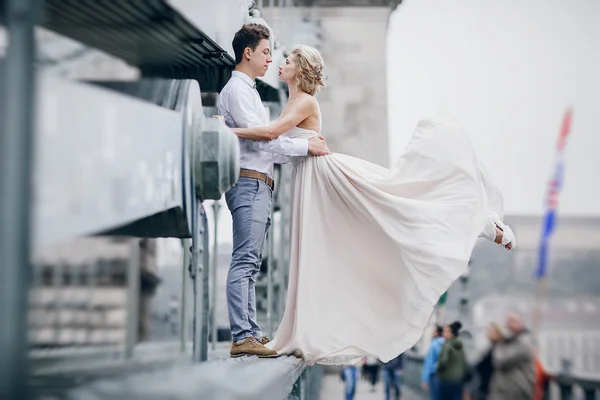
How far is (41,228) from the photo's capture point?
1.33 metres

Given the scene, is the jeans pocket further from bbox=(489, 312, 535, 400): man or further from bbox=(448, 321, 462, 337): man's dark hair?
bbox=(448, 321, 462, 337): man's dark hair

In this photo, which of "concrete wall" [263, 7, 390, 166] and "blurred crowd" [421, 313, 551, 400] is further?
"concrete wall" [263, 7, 390, 166]

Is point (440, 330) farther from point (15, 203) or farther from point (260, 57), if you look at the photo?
point (15, 203)

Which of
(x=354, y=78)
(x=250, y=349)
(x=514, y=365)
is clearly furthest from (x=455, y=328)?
(x=354, y=78)

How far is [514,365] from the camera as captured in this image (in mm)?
10500

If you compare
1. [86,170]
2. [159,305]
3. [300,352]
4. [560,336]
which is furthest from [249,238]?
[560,336]

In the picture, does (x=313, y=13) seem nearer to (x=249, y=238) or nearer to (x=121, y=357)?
(x=249, y=238)

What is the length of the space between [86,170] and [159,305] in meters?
0.55

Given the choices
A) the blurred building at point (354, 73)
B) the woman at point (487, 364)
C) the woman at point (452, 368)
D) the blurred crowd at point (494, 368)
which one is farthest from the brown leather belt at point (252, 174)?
the blurred building at point (354, 73)

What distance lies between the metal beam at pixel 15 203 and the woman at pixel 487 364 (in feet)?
Answer: 32.5

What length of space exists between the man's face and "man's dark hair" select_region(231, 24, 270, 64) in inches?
0.8

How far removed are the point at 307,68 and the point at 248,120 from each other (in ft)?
1.54

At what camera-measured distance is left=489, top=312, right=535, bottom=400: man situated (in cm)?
1022

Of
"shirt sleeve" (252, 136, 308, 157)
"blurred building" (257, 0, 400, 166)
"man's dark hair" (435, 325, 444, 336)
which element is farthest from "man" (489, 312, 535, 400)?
"blurred building" (257, 0, 400, 166)
